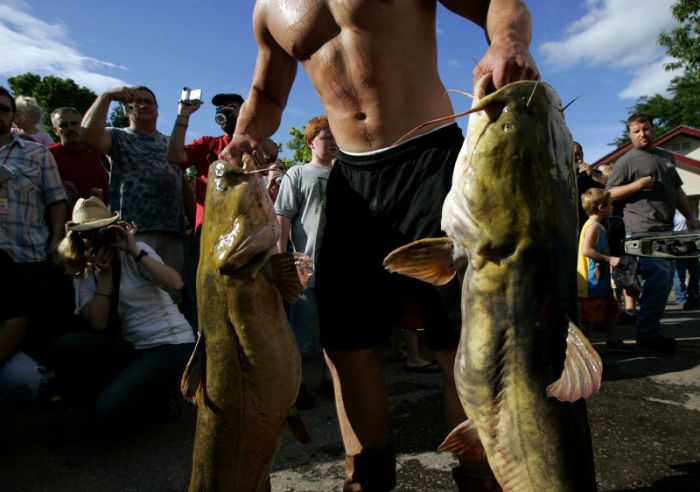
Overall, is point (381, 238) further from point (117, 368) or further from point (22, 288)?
point (22, 288)

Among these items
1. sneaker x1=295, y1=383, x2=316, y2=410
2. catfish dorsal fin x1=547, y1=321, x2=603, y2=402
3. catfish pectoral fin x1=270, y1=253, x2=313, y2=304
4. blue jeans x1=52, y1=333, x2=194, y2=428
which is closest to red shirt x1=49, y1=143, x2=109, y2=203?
blue jeans x1=52, y1=333, x2=194, y2=428

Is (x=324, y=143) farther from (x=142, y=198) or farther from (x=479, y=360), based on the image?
(x=479, y=360)

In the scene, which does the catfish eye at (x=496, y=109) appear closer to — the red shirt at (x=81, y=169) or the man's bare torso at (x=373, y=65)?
the man's bare torso at (x=373, y=65)

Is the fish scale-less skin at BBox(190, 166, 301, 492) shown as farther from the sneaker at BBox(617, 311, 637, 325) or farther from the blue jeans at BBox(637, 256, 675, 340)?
the sneaker at BBox(617, 311, 637, 325)

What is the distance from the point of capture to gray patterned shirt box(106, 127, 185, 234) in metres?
4.36

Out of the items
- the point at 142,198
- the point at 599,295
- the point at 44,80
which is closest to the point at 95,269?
the point at 142,198

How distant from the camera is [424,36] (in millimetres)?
1956

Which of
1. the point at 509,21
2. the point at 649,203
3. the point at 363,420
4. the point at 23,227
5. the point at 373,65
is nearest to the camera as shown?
the point at 509,21

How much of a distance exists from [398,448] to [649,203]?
4.21m

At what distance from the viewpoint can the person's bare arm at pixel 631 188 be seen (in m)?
5.38

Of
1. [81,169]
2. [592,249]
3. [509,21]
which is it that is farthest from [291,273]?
[592,249]

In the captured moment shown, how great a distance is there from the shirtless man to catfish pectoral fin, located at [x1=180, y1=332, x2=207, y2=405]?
505 mm

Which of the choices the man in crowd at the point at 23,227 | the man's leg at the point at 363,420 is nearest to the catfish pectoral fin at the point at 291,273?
the man's leg at the point at 363,420

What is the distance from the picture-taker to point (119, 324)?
3.78 meters
